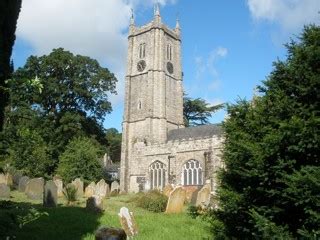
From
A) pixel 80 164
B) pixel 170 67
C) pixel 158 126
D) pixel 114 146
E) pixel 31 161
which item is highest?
pixel 170 67

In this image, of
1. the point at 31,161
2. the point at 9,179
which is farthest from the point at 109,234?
the point at 31,161

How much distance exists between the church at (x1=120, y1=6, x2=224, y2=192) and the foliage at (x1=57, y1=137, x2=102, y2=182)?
7.01 m

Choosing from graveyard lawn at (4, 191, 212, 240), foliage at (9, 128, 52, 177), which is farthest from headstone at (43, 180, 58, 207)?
foliage at (9, 128, 52, 177)

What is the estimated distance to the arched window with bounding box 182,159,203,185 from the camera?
3244 cm

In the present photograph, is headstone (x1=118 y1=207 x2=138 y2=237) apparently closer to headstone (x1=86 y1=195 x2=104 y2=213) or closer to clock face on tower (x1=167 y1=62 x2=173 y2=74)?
headstone (x1=86 y1=195 x2=104 y2=213)

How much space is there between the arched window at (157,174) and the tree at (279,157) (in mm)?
26155

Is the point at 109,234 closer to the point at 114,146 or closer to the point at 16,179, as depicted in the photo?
the point at 16,179

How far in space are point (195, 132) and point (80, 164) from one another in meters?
11.8

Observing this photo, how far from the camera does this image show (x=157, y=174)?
1378 inches

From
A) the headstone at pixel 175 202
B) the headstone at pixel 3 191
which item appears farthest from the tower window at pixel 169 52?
the headstone at pixel 175 202

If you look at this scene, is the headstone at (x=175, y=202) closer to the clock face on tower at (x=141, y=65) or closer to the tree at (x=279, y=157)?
the tree at (x=279, y=157)

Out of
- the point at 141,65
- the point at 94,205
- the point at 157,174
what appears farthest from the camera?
the point at 141,65

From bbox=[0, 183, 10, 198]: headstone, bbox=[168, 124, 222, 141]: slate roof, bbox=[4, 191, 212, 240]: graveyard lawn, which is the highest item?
bbox=[168, 124, 222, 141]: slate roof

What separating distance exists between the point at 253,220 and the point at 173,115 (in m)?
32.4
